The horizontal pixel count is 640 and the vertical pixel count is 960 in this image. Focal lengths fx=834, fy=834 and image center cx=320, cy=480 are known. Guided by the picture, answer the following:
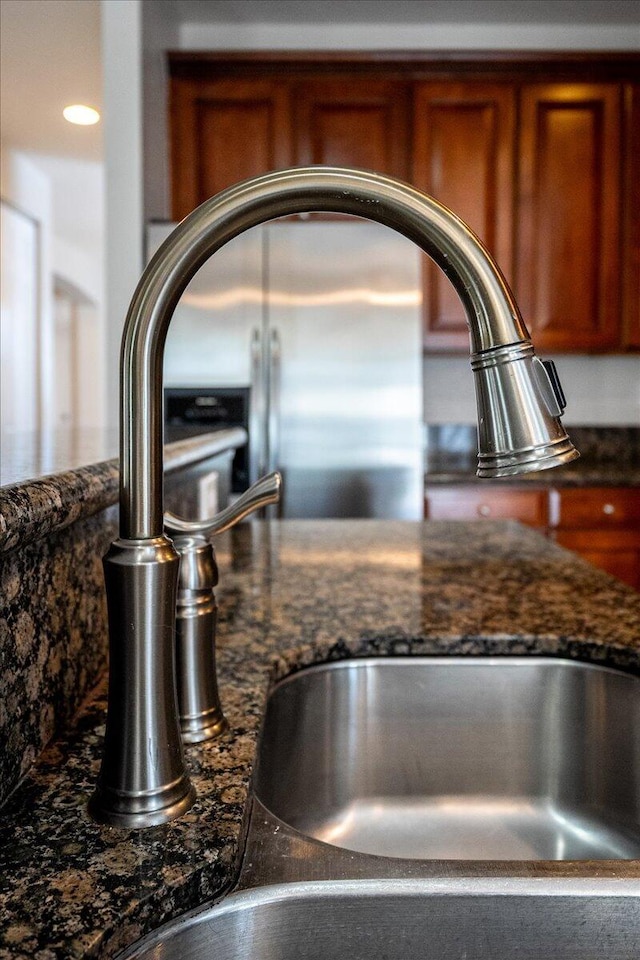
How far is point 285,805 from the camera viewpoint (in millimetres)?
771

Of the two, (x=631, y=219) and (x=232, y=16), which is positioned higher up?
(x=232, y=16)

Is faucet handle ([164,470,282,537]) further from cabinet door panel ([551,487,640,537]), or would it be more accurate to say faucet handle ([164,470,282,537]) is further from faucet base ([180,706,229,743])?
cabinet door panel ([551,487,640,537])

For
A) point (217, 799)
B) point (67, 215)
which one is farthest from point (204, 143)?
point (67, 215)

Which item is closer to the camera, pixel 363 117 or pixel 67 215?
pixel 363 117

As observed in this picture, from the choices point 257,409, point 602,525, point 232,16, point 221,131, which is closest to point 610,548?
point 602,525

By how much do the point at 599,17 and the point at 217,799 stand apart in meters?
3.80

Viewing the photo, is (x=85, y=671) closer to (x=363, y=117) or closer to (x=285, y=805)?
(x=285, y=805)

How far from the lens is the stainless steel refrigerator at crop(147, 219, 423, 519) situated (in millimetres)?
2859

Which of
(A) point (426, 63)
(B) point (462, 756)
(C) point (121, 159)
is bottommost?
(B) point (462, 756)

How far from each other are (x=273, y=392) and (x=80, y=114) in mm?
2513

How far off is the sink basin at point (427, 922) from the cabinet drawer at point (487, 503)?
2486 millimetres

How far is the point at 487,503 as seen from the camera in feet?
9.71

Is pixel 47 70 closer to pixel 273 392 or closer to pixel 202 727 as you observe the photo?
pixel 273 392

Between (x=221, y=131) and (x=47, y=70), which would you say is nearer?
(x=221, y=131)
